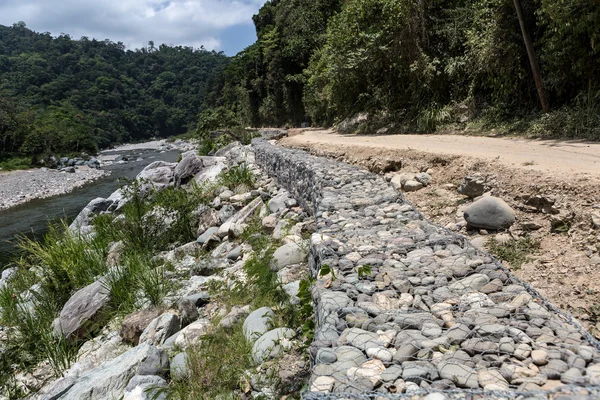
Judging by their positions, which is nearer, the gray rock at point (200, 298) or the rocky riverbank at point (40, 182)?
the gray rock at point (200, 298)

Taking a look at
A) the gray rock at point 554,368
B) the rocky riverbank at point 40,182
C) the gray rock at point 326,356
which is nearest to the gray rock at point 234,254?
the gray rock at point 326,356

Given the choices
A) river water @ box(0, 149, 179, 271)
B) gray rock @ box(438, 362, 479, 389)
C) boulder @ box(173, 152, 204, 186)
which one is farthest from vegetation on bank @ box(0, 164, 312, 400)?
river water @ box(0, 149, 179, 271)

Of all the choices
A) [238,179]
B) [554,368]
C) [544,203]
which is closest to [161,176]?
[238,179]

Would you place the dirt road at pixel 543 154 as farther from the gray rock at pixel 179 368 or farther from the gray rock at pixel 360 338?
the gray rock at pixel 179 368

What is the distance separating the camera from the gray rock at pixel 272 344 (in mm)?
3186

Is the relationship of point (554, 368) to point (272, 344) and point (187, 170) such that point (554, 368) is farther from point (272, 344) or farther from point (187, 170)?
point (187, 170)

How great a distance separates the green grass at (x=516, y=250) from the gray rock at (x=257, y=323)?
6.96 feet

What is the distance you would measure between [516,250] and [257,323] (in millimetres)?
2420

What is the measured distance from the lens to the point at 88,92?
84625 millimetres

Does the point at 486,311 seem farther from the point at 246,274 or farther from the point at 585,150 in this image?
the point at 585,150

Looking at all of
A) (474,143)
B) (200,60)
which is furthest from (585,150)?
(200,60)

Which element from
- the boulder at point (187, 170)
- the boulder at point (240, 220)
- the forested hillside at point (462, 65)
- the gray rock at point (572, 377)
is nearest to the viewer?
the gray rock at point (572, 377)

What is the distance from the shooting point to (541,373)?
1762 millimetres

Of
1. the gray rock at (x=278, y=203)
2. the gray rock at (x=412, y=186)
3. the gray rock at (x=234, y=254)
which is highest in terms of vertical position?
the gray rock at (x=412, y=186)
